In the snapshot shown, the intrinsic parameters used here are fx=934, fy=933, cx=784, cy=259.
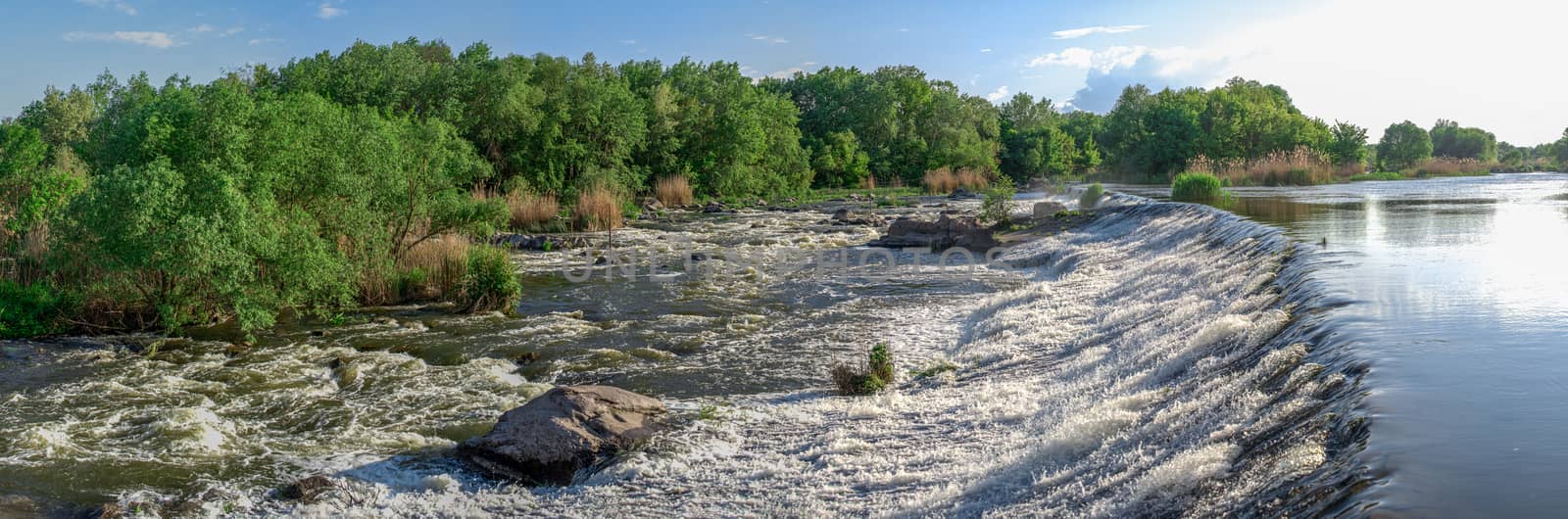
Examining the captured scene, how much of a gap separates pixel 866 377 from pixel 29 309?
11.2 meters

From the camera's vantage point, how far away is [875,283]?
18.3 meters

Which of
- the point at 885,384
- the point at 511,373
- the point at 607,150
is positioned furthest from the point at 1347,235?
the point at 607,150

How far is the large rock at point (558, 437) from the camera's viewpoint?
24.1 ft

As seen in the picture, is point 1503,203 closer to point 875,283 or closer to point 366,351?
point 875,283

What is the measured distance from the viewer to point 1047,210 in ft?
97.4

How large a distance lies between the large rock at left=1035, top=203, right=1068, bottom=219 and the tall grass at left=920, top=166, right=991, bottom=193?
24.2 meters

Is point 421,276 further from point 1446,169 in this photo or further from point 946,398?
point 1446,169

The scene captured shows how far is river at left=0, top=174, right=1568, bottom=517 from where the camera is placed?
5652 millimetres

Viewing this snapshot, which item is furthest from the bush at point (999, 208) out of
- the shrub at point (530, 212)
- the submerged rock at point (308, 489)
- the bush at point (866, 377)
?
the submerged rock at point (308, 489)

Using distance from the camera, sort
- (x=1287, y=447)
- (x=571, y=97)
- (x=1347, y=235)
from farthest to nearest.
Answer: (x=571, y=97) < (x=1347, y=235) < (x=1287, y=447)

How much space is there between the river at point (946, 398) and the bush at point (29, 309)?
0.42 metres

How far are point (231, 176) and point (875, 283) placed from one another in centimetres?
1098

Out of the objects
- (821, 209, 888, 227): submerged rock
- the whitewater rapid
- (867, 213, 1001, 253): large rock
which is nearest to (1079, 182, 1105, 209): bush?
(821, 209, 888, 227): submerged rock

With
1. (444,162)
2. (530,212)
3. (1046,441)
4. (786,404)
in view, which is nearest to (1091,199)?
(530,212)
